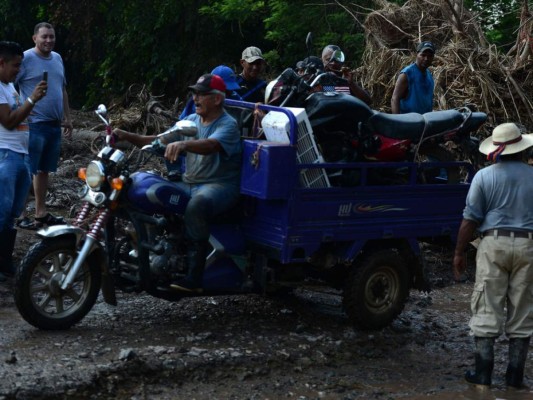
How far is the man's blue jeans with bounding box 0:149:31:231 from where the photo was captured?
820 cm

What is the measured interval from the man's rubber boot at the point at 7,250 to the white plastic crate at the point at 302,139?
268cm

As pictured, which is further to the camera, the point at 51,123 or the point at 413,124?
the point at 51,123

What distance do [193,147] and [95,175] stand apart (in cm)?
72

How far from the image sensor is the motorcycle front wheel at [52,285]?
21.7 feet

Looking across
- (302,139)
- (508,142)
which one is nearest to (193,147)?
(302,139)

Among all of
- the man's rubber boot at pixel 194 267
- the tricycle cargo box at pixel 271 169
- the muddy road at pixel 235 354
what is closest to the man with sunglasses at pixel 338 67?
the muddy road at pixel 235 354

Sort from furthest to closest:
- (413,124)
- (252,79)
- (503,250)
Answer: (252,79) → (413,124) → (503,250)

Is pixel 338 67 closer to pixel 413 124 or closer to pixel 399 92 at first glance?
pixel 399 92

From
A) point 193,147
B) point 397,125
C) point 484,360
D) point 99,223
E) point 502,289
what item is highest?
point 397,125

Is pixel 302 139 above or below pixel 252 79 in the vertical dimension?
below

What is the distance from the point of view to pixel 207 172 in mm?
7047

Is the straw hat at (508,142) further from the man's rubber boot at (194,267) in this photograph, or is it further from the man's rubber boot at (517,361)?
the man's rubber boot at (194,267)

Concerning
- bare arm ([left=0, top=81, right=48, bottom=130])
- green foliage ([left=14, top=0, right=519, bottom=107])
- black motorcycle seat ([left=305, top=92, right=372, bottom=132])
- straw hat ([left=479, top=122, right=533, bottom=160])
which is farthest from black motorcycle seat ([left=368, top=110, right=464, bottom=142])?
green foliage ([left=14, top=0, right=519, bottom=107])

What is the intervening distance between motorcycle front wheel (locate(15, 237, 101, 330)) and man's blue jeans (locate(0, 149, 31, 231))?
145 cm
